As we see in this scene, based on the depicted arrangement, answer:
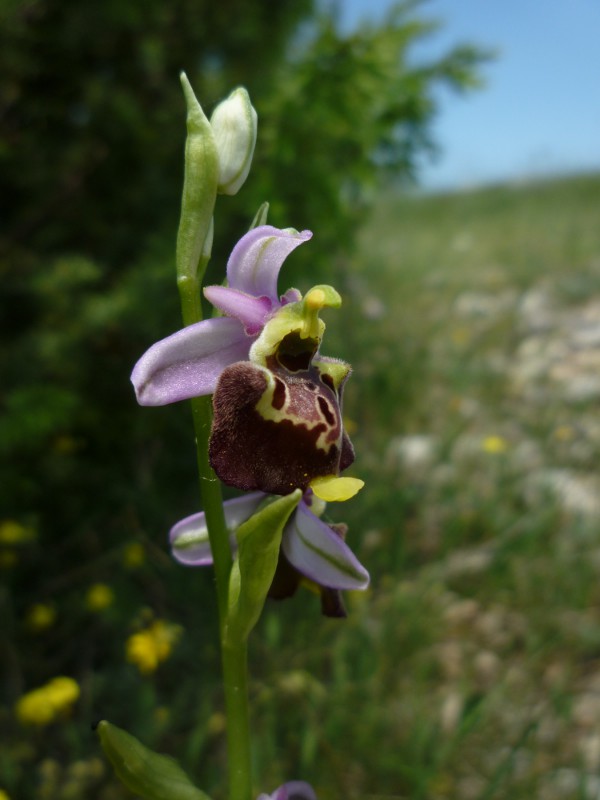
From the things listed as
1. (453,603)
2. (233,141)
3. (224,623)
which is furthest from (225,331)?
(453,603)

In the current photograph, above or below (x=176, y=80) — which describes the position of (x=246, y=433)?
below

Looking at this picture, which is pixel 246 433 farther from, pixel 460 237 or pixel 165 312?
pixel 460 237

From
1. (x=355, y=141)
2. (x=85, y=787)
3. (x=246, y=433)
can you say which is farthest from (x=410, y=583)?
(x=246, y=433)

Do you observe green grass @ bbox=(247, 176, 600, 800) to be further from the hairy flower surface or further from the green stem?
the hairy flower surface

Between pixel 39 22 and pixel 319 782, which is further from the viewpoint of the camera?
pixel 39 22

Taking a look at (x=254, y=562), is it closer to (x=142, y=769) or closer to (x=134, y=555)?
(x=142, y=769)

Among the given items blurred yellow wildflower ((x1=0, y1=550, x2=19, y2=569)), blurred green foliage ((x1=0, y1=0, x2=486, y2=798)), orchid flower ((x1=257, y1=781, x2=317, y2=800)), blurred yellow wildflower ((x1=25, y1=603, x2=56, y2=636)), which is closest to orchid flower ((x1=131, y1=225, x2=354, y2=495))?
orchid flower ((x1=257, y1=781, x2=317, y2=800))
